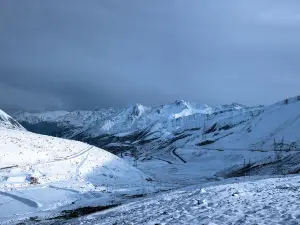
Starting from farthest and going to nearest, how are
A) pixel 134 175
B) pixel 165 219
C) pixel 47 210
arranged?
pixel 134 175 → pixel 47 210 → pixel 165 219

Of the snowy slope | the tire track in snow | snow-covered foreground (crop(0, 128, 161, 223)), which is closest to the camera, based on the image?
the snowy slope

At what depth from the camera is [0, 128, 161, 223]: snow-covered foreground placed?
41938 millimetres

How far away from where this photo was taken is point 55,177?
5772cm

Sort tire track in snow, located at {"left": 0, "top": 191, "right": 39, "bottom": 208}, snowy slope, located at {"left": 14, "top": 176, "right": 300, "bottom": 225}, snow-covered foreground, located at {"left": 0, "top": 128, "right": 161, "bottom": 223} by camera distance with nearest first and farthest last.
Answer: snowy slope, located at {"left": 14, "top": 176, "right": 300, "bottom": 225} < tire track in snow, located at {"left": 0, "top": 191, "right": 39, "bottom": 208} < snow-covered foreground, located at {"left": 0, "top": 128, "right": 161, "bottom": 223}

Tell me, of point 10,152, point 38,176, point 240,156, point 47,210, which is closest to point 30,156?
point 10,152

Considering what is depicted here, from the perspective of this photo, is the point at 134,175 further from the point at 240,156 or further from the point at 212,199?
the point at 240,156

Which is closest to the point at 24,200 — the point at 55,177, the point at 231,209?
the point at 55,177

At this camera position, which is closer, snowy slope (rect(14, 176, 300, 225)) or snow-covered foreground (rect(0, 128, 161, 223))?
snowy slope (rect(14, 176, 300, 225))

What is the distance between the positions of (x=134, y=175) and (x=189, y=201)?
5241 cm

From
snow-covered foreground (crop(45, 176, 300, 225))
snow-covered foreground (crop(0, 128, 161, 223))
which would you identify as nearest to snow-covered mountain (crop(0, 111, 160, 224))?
snow-covered foreground (crop(0, 128, 161, 223))

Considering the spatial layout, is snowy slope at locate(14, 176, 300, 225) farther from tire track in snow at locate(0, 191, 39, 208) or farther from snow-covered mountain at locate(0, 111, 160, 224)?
snow-covered mountain at locate(0, 111, 160, 224)

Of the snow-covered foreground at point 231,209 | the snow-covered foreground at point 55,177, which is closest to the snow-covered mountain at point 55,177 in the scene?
the snow-covered foreground at point 55,177

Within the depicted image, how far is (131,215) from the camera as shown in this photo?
74.2 ft

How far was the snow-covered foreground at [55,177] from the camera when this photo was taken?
41.9m
